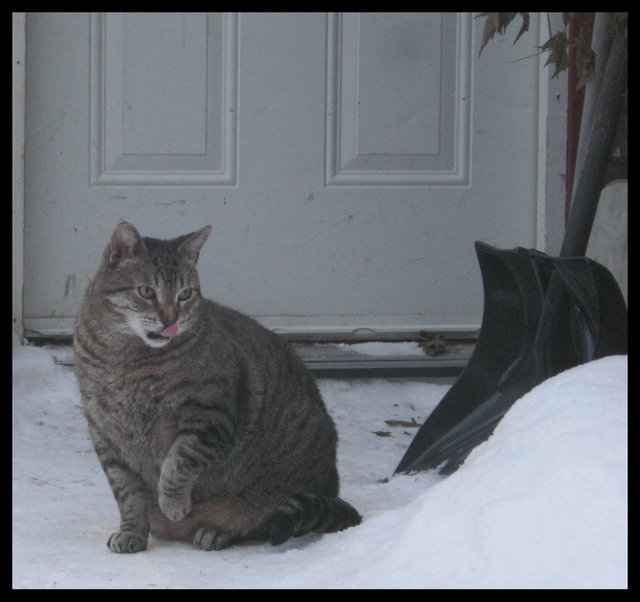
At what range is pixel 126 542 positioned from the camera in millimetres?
2604

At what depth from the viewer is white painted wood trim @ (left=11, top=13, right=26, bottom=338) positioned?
3828mm

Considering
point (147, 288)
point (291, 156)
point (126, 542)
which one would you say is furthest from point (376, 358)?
point (126, 542)

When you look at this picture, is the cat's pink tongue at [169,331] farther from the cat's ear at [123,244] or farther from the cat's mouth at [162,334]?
the cat's ear at [123,244]

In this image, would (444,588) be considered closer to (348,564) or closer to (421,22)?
(348,564)

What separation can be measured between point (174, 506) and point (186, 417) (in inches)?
7.8

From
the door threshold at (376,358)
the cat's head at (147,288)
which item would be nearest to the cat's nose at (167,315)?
the cat's head at (147,288)

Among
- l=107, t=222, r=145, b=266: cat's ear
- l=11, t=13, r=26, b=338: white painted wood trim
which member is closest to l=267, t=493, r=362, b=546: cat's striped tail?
l=107, t=222, r=145, b=266: cat's ear

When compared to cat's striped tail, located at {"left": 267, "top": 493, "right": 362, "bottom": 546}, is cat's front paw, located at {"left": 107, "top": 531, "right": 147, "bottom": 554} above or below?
below

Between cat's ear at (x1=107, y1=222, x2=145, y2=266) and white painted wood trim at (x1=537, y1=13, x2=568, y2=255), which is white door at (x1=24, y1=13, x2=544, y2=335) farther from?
cat's ear at (x1=107, y1=222, x2=145, y2=266)

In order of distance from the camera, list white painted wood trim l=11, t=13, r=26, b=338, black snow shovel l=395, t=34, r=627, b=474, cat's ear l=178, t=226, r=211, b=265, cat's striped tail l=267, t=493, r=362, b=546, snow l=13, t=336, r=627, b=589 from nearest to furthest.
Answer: snow l=13, t=336, r=627, b=589 → cat's striped tail l=267, t=493, r=362, b=546 → cat's ear l=178, t=226, r=211, b=265 → black snow shovel l=395, t=34, r=627, b=474 → white painted wood trim l=11, t=13, r=26, b=338

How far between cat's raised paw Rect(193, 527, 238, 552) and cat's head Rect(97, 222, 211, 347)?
442mm

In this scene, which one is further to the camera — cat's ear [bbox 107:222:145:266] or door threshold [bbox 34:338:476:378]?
door threshold [bbox 34:338:476:378]

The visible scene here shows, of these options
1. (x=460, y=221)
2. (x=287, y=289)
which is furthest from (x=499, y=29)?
(x=287, y=289)

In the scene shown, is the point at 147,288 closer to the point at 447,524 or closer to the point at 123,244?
the point at 123,244
